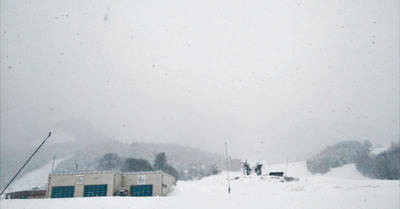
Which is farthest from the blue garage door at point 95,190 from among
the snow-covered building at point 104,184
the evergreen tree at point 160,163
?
the evergreen tree at point 160,163

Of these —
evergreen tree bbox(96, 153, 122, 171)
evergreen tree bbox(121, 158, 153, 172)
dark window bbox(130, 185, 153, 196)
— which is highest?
evergreen tree bbox(96, 153, 122, 171)

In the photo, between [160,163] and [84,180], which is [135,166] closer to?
[160,163]

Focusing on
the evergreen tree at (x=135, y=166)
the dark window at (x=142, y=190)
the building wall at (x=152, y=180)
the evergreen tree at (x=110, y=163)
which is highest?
the evergreen tree at (x=110, y=163)

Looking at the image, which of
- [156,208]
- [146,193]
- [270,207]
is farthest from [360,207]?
[146,193]

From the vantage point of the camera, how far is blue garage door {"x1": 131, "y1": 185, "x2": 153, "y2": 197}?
45312 mm

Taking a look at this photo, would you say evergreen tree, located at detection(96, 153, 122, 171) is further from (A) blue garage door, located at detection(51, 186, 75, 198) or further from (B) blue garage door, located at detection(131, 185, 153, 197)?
(B) blue garage door, located at detection(131, 185, 153, 197)

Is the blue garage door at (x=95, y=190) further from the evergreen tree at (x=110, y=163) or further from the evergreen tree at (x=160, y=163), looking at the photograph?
the evergreen tree at (x=110, y=163)

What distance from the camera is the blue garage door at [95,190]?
43.9 metres

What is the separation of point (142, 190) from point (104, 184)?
5.91 m

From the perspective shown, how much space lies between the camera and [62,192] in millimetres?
45938

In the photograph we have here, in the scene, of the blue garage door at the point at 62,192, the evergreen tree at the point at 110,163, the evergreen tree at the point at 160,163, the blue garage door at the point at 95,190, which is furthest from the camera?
the evergreen tree at the point at 110,163

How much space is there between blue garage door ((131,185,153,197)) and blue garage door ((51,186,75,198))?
9513 mm

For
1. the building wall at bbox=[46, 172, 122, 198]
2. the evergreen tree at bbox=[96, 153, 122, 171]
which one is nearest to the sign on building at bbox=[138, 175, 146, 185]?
the building wall at bbox=[46, 172, 122, 198]

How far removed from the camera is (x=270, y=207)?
91.4 feet
